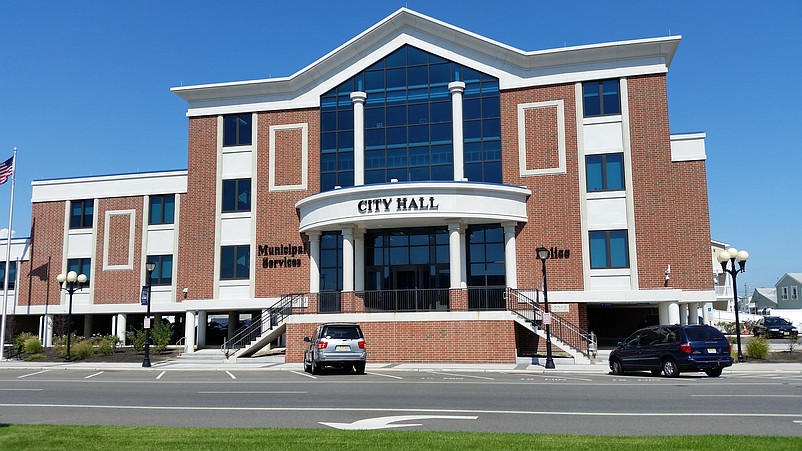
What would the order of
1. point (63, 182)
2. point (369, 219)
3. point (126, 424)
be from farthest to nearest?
point (63, 182)
point (369, 219)
point (126, 424)

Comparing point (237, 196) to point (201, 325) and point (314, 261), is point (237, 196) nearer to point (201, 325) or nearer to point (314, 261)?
point (314, 261)

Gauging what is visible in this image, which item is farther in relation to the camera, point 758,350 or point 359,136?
point 359,136

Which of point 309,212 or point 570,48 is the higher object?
point 570,48

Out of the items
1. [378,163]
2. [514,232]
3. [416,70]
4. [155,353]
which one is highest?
[416,70]

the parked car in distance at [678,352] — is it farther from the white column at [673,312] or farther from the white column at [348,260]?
the white column at [348,260]

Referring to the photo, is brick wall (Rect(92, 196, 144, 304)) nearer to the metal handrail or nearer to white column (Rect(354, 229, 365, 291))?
white column (Rect(354, 229, 365, 291))

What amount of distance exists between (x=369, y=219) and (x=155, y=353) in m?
13.7

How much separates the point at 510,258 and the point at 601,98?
848 cm

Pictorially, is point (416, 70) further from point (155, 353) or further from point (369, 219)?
point (155, 353)

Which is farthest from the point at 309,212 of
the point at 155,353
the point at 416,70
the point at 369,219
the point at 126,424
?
the point at 126,424

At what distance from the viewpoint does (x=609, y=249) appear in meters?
31.1

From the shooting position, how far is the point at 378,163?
3394cm

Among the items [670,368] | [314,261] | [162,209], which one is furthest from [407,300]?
[162,209]

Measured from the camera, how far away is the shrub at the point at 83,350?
33.1 meters
